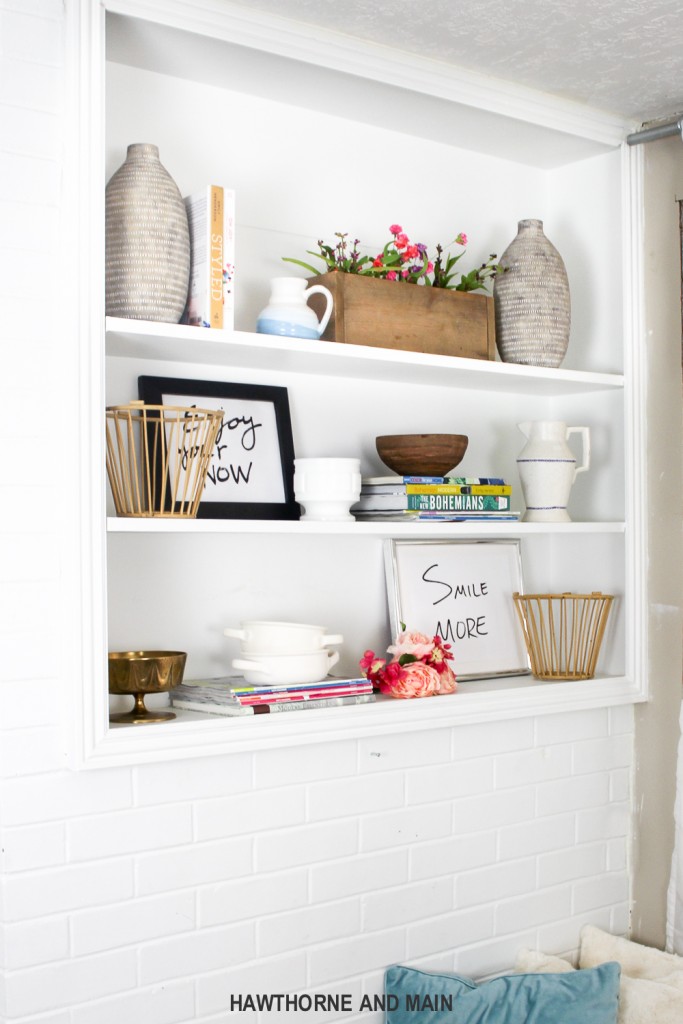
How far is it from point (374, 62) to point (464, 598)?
1168 mm

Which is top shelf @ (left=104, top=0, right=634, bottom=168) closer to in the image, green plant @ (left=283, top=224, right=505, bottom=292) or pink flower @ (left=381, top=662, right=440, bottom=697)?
green plant @ (left=283, top=224, right=505, bottom=292)

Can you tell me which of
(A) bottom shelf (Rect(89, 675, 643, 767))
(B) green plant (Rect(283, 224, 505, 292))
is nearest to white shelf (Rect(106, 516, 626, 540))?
(A) bottom shelf (Rect(89, 675, 643, 767))

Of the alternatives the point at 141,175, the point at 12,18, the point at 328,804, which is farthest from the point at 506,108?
the point at 328,804

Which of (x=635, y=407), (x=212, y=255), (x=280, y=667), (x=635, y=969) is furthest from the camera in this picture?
(x=635, y=407)

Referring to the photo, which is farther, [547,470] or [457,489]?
[547,470]

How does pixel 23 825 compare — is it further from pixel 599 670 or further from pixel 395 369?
pixel 599 670

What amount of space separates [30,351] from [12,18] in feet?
1.83

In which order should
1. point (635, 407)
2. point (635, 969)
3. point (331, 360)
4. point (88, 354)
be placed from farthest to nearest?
point (635, 407) → point (635, 969) → point (331, 360) → point (88, 354)

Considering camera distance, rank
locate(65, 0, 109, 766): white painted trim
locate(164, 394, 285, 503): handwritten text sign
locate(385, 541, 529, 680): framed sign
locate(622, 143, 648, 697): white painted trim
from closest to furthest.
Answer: locate(65, 0, 109, 766): white painted trim → locate(164, 394, 285, 503): handwritten text sign → locate(385, 541, 529, 680): framed sign → locate(622, 143, 648, 697): white painted trim

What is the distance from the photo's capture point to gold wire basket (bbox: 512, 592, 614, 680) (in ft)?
8.04

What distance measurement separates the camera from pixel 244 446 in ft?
7.09

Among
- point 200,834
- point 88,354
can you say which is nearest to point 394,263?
point 88,354

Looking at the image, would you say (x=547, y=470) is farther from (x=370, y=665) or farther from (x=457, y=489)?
(x=370, y=665)

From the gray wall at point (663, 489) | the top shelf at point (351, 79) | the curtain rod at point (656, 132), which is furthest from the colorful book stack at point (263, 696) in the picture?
the curtain rod at point (656, 132)
